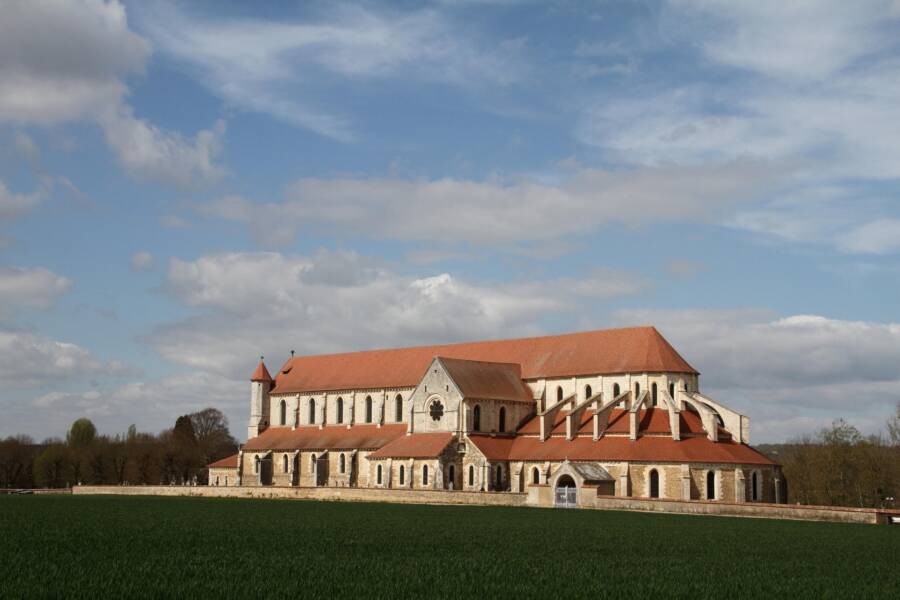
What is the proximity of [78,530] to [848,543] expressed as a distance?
2513cm

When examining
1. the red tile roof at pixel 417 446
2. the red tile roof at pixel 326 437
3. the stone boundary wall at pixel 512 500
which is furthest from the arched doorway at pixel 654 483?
the red tile roof at pixel 326 437

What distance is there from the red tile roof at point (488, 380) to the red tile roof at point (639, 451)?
4561mm

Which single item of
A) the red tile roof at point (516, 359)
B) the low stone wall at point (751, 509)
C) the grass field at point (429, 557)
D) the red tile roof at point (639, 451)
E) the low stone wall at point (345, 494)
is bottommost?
the grass field at point (429, 557)

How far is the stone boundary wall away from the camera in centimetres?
5091

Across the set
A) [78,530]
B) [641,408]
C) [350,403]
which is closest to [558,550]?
[78,530]

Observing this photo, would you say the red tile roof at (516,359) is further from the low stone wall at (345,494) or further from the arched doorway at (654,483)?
the low stone wall at (345,494)

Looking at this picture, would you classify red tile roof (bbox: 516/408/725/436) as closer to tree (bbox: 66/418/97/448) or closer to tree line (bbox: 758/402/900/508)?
tree line (bbox: 758/402/900/508)

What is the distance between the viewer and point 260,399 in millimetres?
96188

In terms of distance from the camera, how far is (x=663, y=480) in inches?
2522

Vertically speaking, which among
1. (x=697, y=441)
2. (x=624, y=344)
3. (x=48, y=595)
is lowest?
(x=48, y=595)

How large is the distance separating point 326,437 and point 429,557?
61.4 meters

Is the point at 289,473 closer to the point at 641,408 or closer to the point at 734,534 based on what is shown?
the point at 641,408

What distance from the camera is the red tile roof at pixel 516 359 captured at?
240 ft

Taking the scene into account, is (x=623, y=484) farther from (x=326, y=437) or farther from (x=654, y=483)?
(x=326, y=437)
